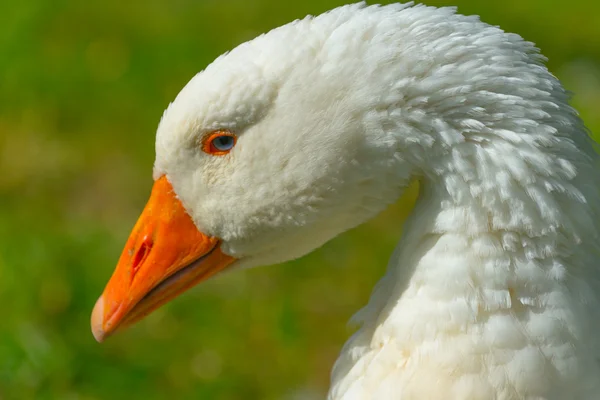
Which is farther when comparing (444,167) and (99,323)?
(99,323)

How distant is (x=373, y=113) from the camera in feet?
8.72

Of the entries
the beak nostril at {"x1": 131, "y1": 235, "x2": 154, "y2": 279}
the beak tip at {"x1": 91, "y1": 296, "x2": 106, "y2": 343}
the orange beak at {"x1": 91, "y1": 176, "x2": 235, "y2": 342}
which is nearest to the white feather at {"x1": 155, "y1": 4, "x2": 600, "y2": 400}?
the orange beak at {"x1": 91, "y1": 176, "x2": 235, "y2": 342}

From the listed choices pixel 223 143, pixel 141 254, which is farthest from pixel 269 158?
pixel 141 254

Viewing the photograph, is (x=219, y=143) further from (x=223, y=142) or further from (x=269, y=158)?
(x=269, y=158)

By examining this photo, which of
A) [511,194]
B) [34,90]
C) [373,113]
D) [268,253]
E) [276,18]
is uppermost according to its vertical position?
[373,113]

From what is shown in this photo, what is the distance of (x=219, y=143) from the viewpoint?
9.39ft

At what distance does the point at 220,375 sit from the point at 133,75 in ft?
13.3

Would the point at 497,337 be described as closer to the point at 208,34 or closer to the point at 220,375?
the point at 220,375

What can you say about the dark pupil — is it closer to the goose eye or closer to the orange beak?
the goose eye

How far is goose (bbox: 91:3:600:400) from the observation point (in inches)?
103

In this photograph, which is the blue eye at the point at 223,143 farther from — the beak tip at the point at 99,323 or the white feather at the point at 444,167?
the beak tip at the point at 99,323

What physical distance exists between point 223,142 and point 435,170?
69cm

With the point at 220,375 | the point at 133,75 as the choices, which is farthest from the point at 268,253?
the point at 133,75

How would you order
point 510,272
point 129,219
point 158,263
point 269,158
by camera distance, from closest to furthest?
point 510,272 < point 269,158 < point 158,263 < point 129,219
